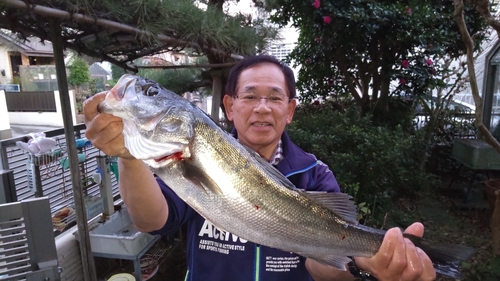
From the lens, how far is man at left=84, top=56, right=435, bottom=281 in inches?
71.2

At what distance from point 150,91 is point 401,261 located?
147 centimetres

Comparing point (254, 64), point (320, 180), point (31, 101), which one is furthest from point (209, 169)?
point (31, 101)

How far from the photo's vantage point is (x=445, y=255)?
1.80 m

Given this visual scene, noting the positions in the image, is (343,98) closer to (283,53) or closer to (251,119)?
(283,53)

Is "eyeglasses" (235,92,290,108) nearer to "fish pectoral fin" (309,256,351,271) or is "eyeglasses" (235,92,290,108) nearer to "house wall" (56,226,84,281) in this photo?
"fish pectoral fin" (309,256,351,271)

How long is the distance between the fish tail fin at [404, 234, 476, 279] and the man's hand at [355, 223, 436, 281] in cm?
5

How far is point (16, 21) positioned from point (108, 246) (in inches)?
88.7

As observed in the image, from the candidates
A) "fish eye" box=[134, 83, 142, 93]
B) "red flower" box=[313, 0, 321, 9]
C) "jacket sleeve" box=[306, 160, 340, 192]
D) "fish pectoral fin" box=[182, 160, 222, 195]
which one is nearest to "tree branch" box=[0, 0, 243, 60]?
"fish eye" box=[134, 83, 142, 93]

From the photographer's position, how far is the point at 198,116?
160cm

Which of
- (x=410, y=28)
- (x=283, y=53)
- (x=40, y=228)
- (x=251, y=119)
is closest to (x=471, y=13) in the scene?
(x=410, y=28)

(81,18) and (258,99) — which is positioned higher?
(81,18)

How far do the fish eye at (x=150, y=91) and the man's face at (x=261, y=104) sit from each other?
25.4 inches

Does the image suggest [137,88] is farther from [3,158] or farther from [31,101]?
[31,101]

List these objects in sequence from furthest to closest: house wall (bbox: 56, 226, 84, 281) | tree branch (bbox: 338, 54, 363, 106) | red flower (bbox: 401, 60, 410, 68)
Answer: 1. tree branch (bbox: 338, 54, 363, 106)
2. red flower (bbox: 401, 60, 410, 68)
3. house wall (bbox: 56, 226, 84, 281)
